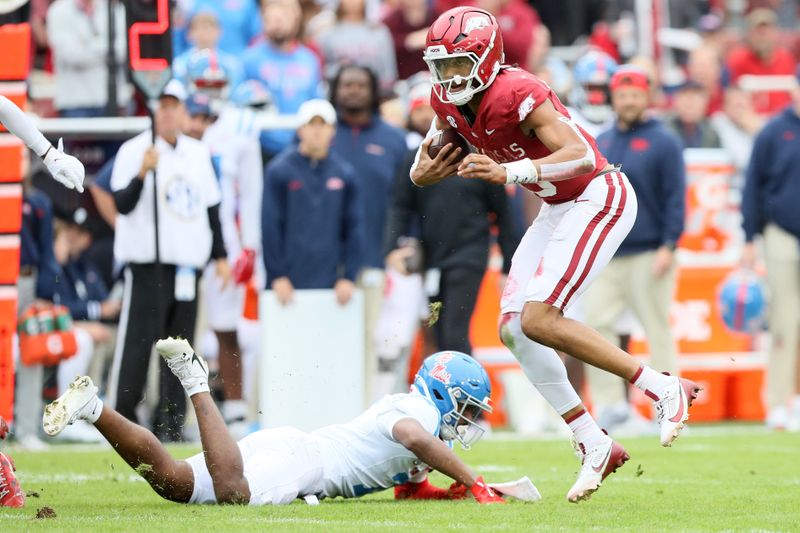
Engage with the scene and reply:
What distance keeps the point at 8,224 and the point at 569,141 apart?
12.7 ft

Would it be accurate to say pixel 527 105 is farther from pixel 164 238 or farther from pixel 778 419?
pixel 778 419

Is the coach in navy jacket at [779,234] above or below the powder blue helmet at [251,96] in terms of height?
below

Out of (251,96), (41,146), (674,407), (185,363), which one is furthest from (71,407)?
(251,96)

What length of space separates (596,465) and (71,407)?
91.6 inches

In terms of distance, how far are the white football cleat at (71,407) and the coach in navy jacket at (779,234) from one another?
6.54 m

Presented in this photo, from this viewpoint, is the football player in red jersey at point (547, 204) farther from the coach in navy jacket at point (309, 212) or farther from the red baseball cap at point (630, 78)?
the red baseball cap at point (630, 78)

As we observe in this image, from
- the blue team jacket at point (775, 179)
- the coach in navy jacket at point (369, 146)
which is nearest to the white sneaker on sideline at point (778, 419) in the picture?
the blue team jacket at point (775, 179)

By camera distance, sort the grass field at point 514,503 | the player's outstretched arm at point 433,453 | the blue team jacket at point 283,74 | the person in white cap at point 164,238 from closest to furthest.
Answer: the grass field at point 514,503, the player's outstretched arm at point 433,453, the person in white cap at point 164,238, the blue team jacket at point 283,74

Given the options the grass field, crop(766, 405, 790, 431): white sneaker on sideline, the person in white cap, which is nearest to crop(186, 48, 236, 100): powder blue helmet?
the person in white cap

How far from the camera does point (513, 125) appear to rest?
6.59 meters

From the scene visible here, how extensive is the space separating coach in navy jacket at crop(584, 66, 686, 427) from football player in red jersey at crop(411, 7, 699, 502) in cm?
399

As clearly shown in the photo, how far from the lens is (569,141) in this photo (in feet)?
21.1

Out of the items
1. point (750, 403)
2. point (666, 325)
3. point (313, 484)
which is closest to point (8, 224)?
point (313, 484)

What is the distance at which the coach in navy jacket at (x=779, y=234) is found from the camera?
11320 millimetres
